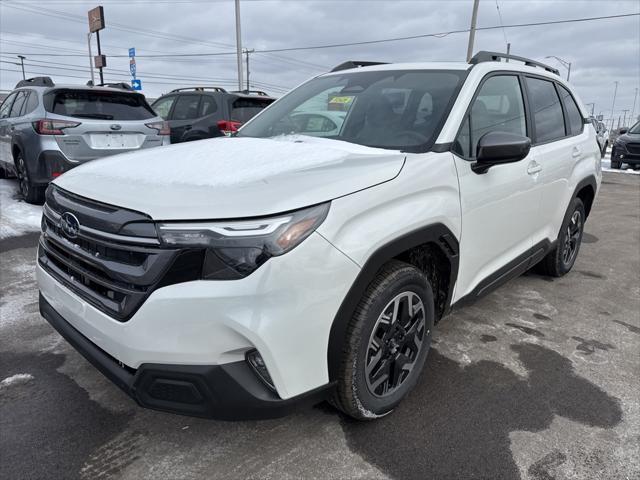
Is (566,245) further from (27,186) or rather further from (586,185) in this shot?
(27,186)

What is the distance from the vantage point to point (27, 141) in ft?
20.4

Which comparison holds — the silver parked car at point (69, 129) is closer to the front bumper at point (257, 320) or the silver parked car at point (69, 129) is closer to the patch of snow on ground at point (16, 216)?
the patch of snow on ground at point (16, 216)

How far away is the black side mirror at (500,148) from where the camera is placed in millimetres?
2525

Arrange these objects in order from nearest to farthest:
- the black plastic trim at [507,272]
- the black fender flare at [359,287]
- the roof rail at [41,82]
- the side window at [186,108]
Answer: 1. the black fender flare at [359,287]
2. the black plastic trim at [507,272]
3. the roof rail at [41,82]
4. the side window at [186,108]

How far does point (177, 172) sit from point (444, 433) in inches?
68.8

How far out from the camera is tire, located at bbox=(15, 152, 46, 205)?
6.49 meters

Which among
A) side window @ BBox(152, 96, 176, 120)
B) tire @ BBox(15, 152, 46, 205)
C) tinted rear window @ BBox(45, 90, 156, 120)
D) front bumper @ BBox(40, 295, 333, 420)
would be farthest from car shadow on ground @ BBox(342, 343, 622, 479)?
side window @ BBox(152, 96, 176, 120)

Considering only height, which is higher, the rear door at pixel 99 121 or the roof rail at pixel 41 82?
the roof rail at pixel 41 82

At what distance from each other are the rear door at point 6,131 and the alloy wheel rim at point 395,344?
6.85m

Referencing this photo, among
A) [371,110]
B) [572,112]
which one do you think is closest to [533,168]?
[371,110]

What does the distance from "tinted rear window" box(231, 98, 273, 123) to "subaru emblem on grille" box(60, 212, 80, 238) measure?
6611 mm

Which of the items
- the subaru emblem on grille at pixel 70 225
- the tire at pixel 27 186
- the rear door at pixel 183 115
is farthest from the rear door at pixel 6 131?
the subaru emblem on grille at pixel 70 225

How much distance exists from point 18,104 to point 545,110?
7.10m

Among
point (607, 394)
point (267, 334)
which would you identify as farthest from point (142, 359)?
point (607, 394)
